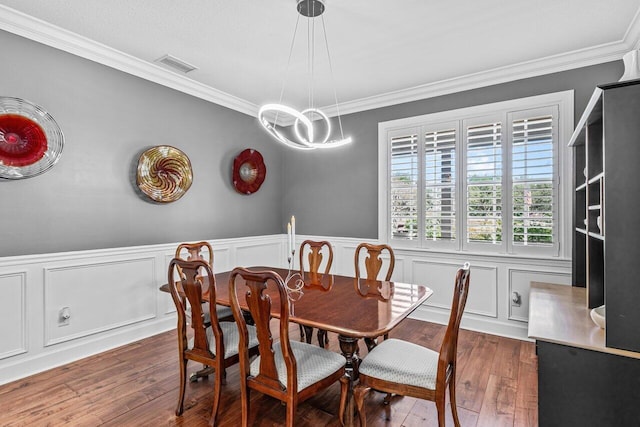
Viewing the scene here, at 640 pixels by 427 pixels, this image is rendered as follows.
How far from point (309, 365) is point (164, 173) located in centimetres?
261

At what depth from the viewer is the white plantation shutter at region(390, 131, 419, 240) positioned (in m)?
3.99

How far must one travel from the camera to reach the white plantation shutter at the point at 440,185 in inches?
147

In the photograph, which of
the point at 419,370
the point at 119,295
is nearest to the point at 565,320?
the point at 419,370

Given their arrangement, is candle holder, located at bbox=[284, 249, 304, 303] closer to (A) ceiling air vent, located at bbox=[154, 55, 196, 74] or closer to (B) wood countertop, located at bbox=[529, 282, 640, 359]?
(B) wood countertop, located at bbox=[529, 282, 640, 359]

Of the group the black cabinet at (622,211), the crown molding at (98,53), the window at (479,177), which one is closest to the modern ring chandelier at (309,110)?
the crown molding at (98,53)

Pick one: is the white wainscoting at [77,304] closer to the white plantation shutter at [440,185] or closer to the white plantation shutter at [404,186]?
the white plantation shutter at [404,186]

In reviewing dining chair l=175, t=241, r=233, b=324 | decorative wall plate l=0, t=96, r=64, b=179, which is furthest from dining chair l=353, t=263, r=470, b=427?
decorative wall plate l=0, t=96, r=64, b=179

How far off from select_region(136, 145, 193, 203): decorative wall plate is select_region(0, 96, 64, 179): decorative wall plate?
72 cm

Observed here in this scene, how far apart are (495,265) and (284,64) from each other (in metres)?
2.99

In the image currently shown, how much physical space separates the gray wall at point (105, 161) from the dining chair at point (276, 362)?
202cm

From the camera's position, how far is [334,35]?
2742 millimetres

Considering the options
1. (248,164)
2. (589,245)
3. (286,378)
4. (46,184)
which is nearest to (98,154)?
(46,184)

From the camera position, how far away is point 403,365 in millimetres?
1802

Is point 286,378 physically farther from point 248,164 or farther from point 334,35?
point 248,164
